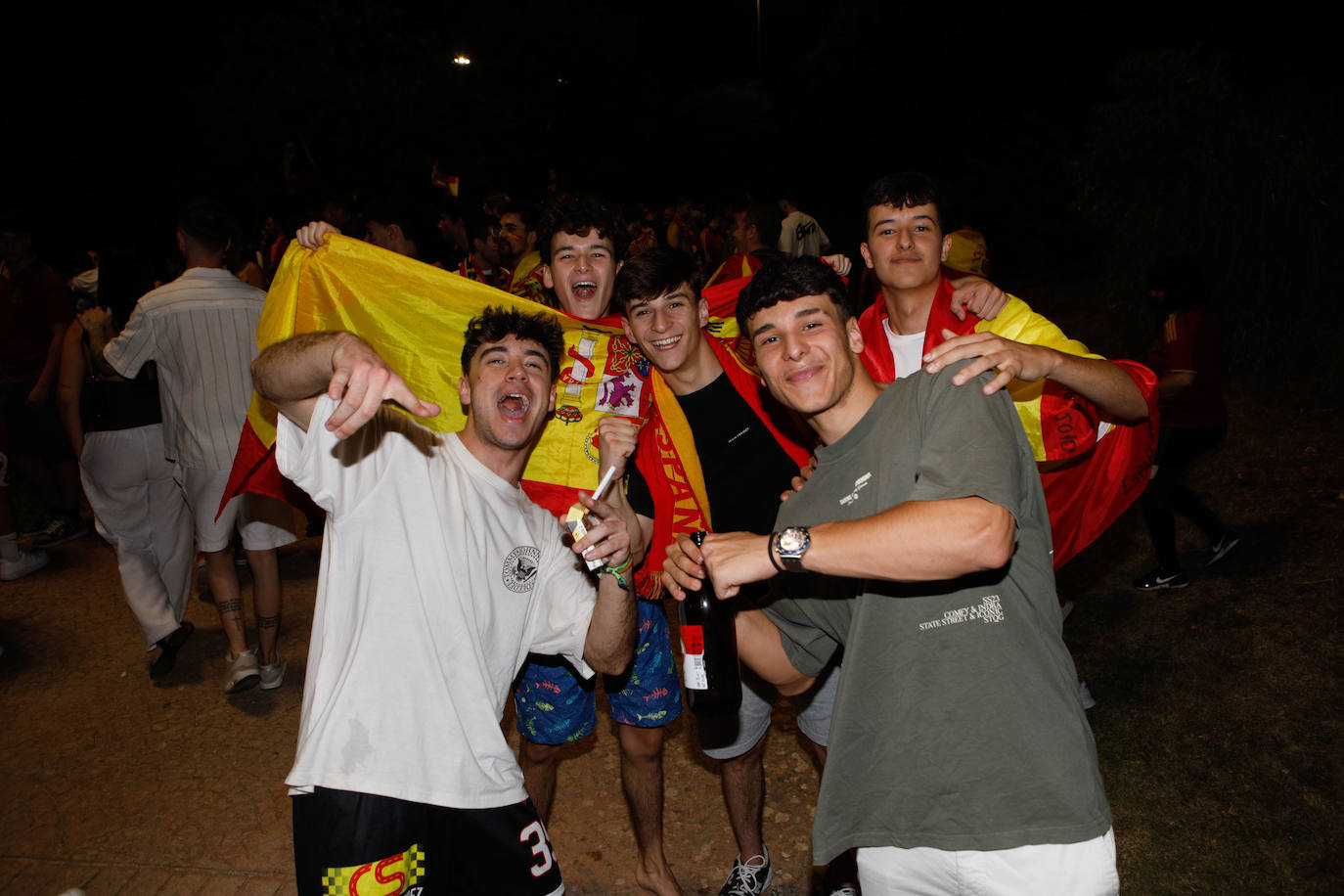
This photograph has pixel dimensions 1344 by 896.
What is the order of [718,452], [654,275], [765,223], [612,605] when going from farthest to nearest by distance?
[765,223], [718,452], [654,275], [612,605]

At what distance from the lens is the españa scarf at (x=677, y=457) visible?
135 inches

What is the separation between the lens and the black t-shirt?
3.37 metres

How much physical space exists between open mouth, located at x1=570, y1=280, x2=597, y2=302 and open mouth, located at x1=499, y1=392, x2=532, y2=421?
112cm

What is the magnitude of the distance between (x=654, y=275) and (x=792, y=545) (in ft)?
5.49

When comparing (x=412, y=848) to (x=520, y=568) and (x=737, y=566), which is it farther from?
(x=737, y=566)

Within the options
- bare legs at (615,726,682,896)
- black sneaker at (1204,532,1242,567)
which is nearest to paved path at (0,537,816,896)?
bare legs at (615,726,682,896)

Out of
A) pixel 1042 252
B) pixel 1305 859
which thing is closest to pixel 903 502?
pixel 1305 859

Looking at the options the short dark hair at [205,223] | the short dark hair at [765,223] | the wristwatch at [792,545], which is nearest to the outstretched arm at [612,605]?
the wristwatch at [792,545]

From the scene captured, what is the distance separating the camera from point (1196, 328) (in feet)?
17.0

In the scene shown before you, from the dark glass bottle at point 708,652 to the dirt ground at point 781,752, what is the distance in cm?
146

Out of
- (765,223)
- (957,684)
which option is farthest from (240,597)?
(765,223)

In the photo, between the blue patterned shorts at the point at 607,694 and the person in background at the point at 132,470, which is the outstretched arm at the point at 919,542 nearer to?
the blue patterned shorts at the point at 607,694

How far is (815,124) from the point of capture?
26.1m

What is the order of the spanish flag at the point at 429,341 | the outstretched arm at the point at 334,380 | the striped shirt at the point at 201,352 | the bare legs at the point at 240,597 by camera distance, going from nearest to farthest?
1. the outstretched arm at the point at 334,380
2. the spanish flag at the point at 429,341
3. the striped shirt at the point at 201,352
4. the bare legs at the point at 240,597
